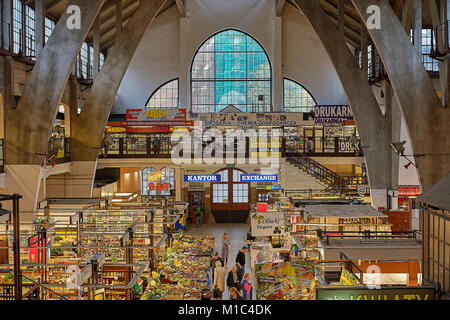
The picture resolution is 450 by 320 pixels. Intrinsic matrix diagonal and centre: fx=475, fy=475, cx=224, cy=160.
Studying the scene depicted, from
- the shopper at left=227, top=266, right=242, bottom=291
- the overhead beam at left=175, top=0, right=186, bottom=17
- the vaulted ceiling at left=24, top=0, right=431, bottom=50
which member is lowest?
the shopper at left=227, top=266, right=242, bottom=291

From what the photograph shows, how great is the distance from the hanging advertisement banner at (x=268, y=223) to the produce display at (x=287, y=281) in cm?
349

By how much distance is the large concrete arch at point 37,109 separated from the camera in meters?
13.6

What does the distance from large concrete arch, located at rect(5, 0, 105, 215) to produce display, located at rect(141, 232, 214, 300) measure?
15.5 ft

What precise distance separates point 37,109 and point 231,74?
16376mm

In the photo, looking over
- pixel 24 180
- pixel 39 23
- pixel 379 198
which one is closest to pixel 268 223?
pixel 379 198

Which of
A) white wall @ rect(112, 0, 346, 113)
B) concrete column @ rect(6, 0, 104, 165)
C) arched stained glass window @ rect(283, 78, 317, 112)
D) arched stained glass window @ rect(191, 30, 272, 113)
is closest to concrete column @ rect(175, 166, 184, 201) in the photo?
white wall @ rect(112, 0, 346, 113)

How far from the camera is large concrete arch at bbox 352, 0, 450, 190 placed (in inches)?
489

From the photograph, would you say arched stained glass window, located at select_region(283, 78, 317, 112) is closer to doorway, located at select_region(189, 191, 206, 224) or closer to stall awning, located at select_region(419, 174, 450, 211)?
doorway, located at select_region(189, 191, 206, 224)

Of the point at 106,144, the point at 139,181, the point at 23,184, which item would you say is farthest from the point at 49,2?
the point at 139,181

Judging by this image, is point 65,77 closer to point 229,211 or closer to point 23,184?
point 23,184

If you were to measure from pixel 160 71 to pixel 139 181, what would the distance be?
6.87 metres

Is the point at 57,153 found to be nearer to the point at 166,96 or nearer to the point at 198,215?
the point at 198,215

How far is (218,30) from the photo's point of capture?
28047 mm

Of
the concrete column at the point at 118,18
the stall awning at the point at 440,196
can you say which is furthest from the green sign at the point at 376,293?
the concrete column at the point at 118,18
